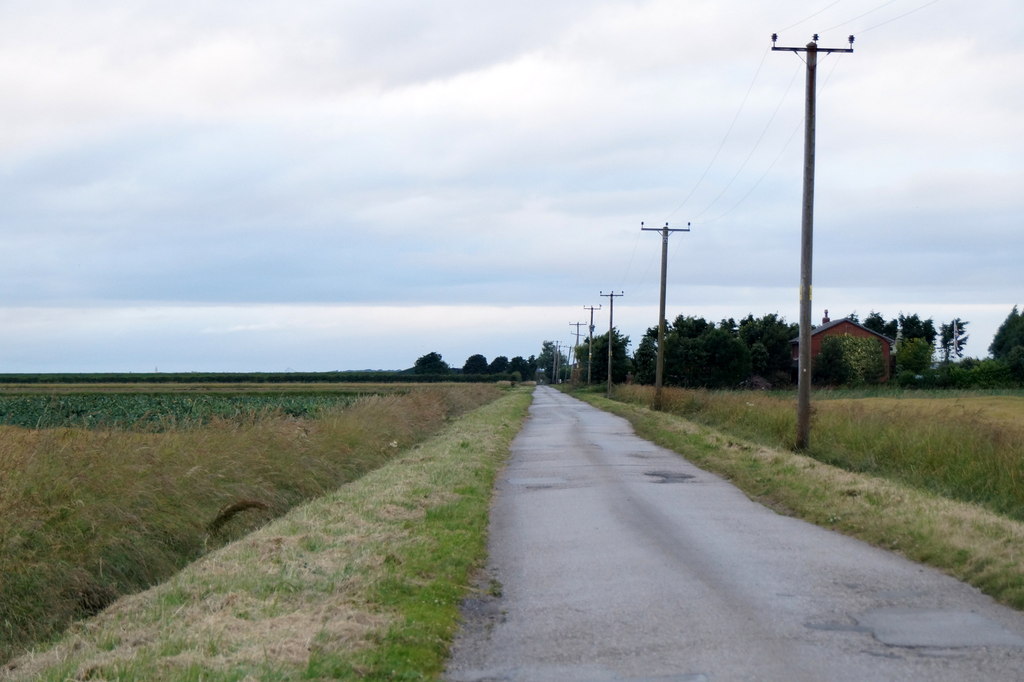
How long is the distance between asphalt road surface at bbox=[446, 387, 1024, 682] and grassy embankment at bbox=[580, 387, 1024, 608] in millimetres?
495

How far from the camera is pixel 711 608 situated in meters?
8.05

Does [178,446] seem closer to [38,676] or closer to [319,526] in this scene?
[319,526]

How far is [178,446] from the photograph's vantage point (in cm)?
1575

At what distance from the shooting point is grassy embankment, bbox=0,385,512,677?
33.4 ft

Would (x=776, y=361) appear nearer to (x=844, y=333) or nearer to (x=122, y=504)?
(x=844, y=333)

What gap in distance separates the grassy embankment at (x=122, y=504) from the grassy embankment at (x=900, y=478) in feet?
21.0

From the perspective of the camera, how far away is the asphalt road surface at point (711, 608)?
6.56 meters

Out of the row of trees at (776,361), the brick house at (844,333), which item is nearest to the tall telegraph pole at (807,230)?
the row of trees at (776,361)

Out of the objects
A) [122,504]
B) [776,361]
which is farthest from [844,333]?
[122,504]

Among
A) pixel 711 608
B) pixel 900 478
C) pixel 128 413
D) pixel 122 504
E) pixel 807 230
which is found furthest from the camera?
pixel 128 413

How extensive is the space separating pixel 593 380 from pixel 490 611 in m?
115

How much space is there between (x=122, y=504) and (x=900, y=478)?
13.1 m

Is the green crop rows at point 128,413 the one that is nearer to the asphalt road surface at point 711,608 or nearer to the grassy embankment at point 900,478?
the asphalt road surface at point 711,608

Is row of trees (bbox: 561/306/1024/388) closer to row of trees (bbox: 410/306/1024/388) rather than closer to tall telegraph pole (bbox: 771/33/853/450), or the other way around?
row of trees (bbox: 410/306/1024/388)
